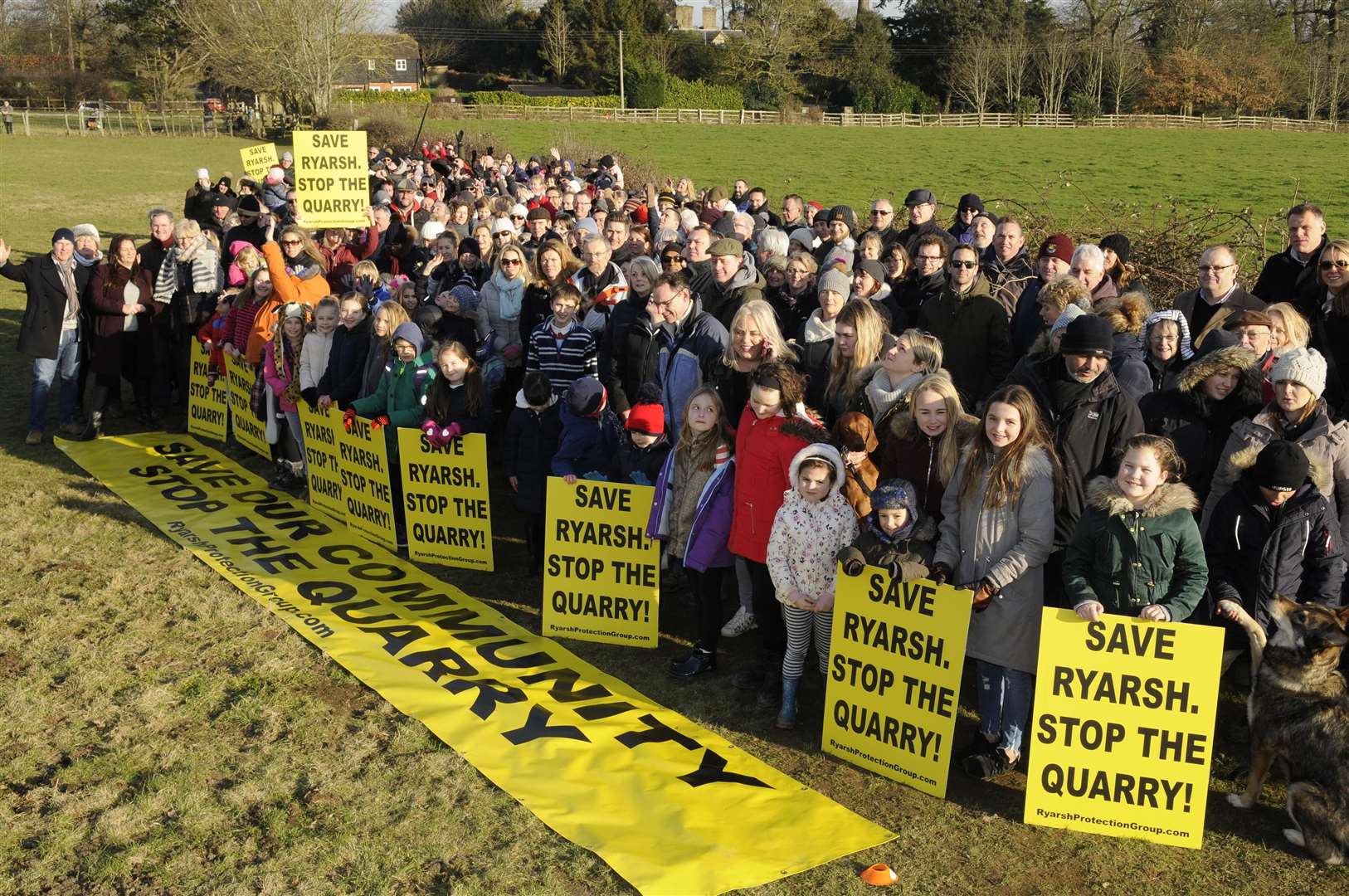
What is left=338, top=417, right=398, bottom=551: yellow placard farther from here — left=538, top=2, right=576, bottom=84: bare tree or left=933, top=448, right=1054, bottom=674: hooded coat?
left=538, top=2, right=576, bottom=84: bare tree

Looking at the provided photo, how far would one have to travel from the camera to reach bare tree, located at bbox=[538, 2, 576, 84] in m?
82.1

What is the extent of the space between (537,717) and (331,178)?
9.21 metres

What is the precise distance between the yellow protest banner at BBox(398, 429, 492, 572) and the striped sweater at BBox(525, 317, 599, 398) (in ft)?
2.32

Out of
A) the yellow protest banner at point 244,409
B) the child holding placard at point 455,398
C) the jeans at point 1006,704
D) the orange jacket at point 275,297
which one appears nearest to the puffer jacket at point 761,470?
the jeans at point 1006,704

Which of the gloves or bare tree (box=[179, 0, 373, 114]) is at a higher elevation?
bare tree (box=[179, 0, 373, 114])

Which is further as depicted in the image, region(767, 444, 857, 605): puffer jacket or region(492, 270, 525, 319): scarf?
region(492, 270, 525, 319): scarf

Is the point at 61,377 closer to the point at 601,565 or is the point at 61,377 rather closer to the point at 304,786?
the point at 601,565

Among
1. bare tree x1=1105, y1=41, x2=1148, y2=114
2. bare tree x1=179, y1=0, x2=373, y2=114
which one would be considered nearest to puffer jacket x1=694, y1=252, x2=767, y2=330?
bare tree x1=179, y1=0, x2=373, y2=114

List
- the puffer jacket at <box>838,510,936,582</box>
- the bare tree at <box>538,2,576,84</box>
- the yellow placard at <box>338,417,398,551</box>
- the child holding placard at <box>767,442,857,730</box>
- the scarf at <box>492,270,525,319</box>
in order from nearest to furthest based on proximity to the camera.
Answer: the puffer jacket at <box>838,510,936,582</box> → the child holding placard at <box>767,442,857,730</box> → the yellow placard at <box>338,417,398,551</box> → the scarf at <box>492,270,525,319</box> → the bare tree at <box>538,2,576,84</box>

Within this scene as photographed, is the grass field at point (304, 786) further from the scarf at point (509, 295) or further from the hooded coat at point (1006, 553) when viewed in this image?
the scarf at point (509, 295)

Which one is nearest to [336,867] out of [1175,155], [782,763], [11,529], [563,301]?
[782,763]

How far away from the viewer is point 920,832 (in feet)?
17.9

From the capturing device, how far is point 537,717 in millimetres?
6539

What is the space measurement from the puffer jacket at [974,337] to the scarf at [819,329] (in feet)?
2.64
